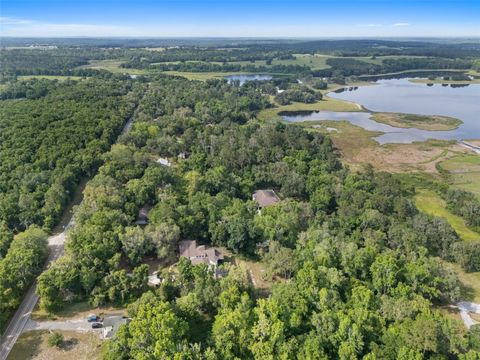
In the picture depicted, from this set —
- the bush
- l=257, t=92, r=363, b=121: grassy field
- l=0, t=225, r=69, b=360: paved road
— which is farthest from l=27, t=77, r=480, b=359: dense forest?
l=257, t=92, r=363, b=121: grassy field

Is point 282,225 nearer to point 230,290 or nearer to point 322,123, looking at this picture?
point 230,290

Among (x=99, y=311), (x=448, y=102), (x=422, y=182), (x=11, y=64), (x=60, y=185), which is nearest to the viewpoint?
(x=99, y=311)

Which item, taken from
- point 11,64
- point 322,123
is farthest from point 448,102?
point 11,64

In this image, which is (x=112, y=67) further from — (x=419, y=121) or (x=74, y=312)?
(x=74, y=312)

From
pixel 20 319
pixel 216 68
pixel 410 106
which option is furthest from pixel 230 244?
pixel 216 68

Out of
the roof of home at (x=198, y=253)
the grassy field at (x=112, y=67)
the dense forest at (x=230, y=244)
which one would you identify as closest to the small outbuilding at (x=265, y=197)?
the dense forest at (x=230, y=244)

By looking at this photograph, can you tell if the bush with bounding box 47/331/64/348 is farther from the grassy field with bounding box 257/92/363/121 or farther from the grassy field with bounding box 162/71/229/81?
the grassy field with bounding box 162/71/229/81
